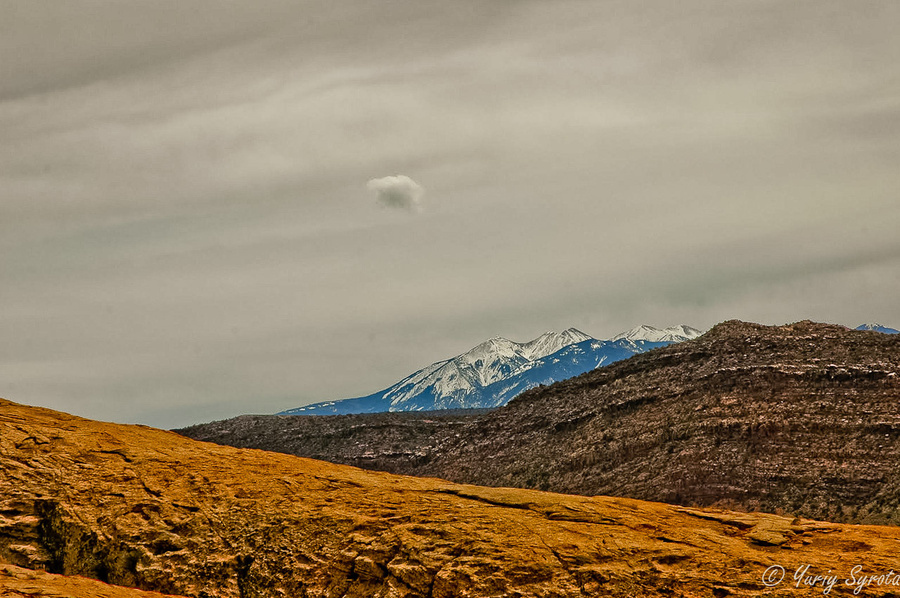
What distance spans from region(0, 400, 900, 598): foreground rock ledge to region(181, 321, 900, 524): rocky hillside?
38.6m

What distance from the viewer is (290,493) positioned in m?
25.4

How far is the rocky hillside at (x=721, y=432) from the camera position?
63844 mm

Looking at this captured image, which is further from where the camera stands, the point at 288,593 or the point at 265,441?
the point at 265,441

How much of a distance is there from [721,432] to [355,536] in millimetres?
56432

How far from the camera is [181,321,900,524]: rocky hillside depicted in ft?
209

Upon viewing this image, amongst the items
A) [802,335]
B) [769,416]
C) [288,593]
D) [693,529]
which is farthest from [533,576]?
[802,335]

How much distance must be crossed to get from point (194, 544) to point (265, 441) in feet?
296

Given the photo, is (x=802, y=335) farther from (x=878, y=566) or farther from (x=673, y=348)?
(x=878, y=566)

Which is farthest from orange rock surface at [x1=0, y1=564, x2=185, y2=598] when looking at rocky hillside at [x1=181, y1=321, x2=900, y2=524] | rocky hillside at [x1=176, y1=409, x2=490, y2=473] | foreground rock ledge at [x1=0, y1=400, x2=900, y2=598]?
rocky hillside at [x1=176, y1=409, x2=490, y2=473]

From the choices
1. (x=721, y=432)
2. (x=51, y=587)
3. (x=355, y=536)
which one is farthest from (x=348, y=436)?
(x=51, y=587)

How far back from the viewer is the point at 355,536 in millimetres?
23438

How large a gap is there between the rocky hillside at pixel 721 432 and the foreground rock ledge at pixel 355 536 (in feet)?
127

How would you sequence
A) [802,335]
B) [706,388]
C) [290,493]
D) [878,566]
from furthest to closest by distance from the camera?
[802,335] < [706,388] < [290,493] < [878,566]

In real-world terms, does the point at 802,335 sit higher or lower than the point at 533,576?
higher
